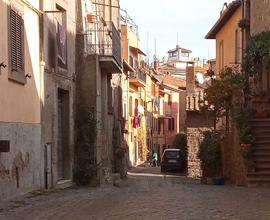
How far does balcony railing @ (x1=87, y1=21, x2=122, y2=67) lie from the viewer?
80.5 feet

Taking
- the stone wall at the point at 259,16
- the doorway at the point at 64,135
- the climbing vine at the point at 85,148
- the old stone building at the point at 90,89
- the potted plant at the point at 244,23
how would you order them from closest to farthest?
the doorway at the point at 64,135
the climbing vine at the point at 85,148
the old stone building at the point at 90,89
the stone wall at the point at 259,16
the potted plant at the point at 244,23

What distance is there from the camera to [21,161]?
16000 millimetres

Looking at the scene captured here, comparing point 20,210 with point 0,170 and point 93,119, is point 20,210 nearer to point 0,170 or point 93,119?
point 0,170

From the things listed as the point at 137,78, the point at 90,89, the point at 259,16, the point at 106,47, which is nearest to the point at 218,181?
the point at 90,89

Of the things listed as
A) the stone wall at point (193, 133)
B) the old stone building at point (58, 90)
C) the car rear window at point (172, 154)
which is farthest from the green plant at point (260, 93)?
the car rear window at point (172, 154)

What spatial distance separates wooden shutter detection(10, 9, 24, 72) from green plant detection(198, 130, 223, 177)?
486 inches

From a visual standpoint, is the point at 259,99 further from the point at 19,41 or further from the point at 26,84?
the point at 19,41

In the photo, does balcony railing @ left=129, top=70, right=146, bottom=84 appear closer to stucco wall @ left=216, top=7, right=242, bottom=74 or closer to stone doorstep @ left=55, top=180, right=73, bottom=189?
stucco wall @ left=216, top=7, right=242, bottom=74

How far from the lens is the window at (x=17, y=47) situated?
15406 mm

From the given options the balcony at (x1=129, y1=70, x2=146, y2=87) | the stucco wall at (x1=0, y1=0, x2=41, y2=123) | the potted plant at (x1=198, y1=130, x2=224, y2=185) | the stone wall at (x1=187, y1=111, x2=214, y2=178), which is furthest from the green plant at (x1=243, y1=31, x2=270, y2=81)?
the balcony at (x1=129, y1=70, x2=146, y2=87)

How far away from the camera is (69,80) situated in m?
21.5

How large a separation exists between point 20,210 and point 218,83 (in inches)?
522

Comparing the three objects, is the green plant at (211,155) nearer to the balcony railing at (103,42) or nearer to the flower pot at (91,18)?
the balcony railing at (103,42)

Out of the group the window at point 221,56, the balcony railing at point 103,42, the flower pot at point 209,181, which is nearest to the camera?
A: the flower pot at point 209,181
